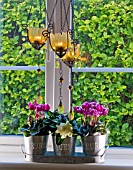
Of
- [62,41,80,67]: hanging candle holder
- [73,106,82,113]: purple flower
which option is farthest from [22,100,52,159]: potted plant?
[62,41,80,67]: hanging candle holder

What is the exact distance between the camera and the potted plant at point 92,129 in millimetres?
1771

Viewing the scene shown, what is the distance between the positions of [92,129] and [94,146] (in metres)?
0.08

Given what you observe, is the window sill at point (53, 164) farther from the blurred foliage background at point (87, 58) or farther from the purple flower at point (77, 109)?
the purple flower at point (77, 109)

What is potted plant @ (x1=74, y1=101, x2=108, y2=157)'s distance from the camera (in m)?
1.77

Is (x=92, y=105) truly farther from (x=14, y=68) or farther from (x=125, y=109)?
(x=14, y=68)

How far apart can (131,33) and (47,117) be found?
597mm

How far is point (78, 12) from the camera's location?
1967 millimetres

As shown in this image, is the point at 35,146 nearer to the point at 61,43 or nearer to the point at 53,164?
the point at 53,164

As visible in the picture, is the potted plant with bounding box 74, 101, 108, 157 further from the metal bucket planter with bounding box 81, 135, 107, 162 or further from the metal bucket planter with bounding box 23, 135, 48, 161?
the metal bucket planter with bounding box 23, 135, 48, 161

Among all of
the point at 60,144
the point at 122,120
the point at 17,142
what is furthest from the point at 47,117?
the point at 122,120

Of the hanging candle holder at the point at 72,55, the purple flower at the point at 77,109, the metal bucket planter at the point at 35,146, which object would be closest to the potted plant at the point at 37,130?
A: the metal bucket planter at the point at 35,146

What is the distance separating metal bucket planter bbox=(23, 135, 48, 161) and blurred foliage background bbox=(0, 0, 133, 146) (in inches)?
8.8

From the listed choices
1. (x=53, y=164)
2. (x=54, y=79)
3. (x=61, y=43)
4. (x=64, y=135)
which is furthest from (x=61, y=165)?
(x=61, y=43)

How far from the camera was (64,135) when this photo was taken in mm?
1748
